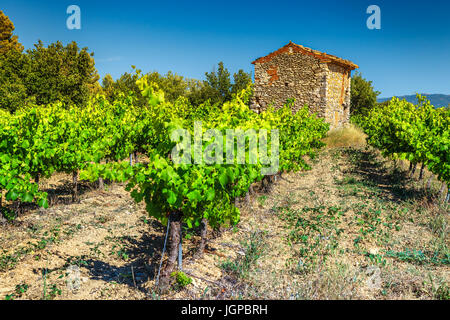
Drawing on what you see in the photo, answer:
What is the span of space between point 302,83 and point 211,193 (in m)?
13.8

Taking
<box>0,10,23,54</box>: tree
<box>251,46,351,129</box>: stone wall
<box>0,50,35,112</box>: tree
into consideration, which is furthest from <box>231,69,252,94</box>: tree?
Result: <box>0,10,23,54</box>: tree

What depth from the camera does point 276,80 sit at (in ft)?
53.2

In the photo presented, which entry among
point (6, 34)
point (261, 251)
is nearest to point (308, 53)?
point (261, 251)

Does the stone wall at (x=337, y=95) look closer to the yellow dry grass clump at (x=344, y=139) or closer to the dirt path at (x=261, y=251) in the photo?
the yellow dry grass clump at (x=344, y=139)

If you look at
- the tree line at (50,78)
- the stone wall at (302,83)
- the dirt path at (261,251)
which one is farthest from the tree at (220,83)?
the dirt path at (261,251)

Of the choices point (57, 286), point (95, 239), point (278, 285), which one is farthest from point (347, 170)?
point (57, 286)

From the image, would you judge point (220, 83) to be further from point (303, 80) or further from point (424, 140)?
point (424, 140)

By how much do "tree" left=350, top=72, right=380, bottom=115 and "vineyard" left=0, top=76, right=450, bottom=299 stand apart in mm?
22464

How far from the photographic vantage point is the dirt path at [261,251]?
336 cm

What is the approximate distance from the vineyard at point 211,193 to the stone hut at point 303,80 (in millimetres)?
6428

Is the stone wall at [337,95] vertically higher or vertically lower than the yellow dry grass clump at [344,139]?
higher

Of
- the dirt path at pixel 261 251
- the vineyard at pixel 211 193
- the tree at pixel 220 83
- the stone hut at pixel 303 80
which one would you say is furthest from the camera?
the tree at pixel 220 83

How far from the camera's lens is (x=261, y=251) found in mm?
4309
